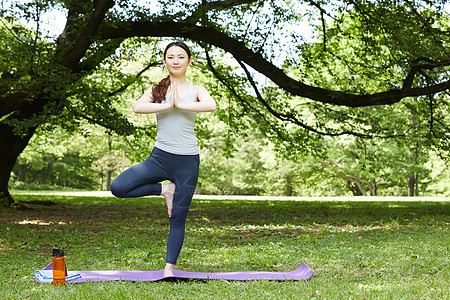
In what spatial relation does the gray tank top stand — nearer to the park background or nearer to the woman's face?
the woman's face

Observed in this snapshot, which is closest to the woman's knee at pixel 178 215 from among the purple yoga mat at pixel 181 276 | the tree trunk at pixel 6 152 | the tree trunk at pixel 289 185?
the purple yoga mat at pixel 181 276

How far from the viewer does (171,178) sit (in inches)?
202

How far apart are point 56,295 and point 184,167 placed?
67.7 inches

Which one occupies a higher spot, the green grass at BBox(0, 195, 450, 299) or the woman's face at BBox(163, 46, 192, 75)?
the woman's face at BBox(163, 46, 192, 75)

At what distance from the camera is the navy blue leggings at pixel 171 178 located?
4.93 m

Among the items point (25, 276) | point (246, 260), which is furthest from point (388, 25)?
point (25, 276)

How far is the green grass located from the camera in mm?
4590

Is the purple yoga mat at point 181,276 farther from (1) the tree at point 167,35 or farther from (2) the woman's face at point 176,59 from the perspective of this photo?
(1) the tree at point 167,35

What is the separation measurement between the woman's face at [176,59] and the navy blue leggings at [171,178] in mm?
859

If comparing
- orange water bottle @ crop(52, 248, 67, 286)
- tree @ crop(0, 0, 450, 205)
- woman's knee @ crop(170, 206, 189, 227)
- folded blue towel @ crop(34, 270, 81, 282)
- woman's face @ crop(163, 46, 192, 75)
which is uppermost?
tree @ crop(0, 0, 450, 205)

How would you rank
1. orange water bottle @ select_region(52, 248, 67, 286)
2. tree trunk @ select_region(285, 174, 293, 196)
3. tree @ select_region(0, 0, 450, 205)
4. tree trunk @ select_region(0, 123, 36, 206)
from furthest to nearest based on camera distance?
tree trunk @ select_region(285, 174, 293, 196)
tree trunk @ select_region(0, 123, 36, 206)
tree @ select_region(0, 0, 450, 205)
orange water bottle @ select_region(52, 248, 67, 286)

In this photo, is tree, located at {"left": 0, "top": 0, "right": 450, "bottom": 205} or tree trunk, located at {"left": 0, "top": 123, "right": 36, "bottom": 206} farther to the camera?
tree trunk, located at {"left": 0, "top": 123, "right": 36, "bottom": 206}

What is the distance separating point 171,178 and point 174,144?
1.21ft

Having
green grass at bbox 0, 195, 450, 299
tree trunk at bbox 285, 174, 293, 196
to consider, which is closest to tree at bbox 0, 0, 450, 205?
green grass at bbox 0, 195, 450, 299
